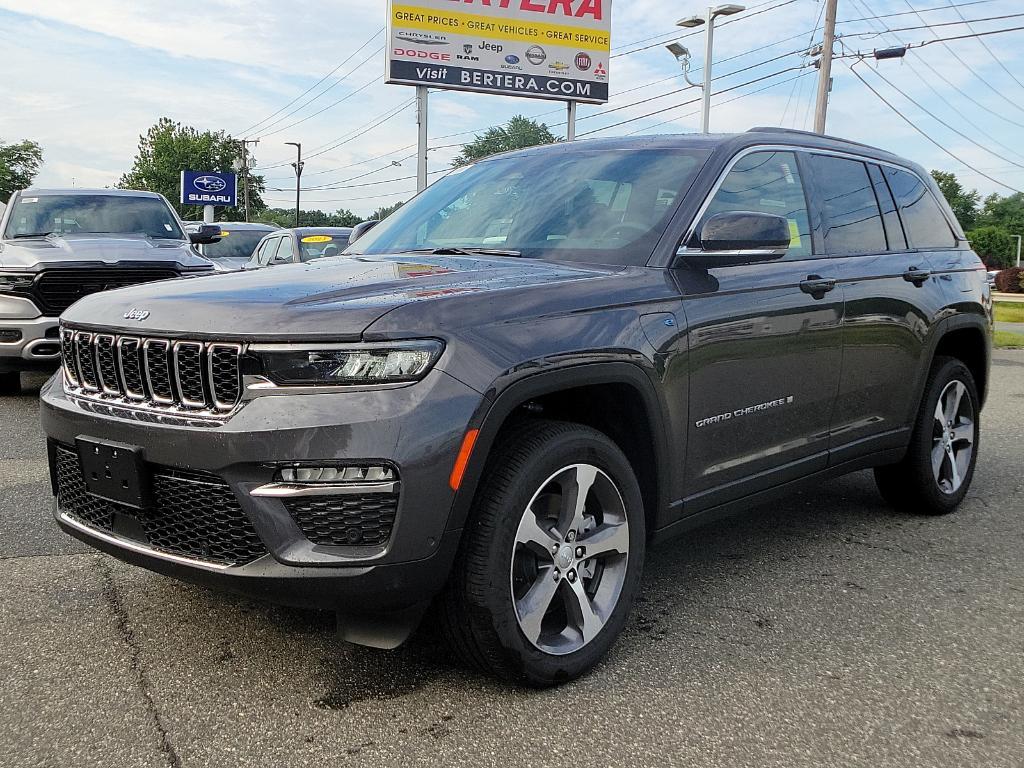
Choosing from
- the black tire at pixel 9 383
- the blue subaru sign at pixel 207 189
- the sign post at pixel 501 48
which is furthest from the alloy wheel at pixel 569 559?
the blue subaru sign at pixel 207 189

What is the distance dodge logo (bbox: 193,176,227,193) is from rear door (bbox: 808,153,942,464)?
55901mm

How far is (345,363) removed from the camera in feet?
8.66

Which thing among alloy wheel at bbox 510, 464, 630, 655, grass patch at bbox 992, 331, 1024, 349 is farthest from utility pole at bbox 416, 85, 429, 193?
Result: alloy wheel at bbox 510, 464, 630, 655

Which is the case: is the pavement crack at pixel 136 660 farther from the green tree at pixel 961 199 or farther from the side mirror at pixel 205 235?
the green tree at pixel 961 199

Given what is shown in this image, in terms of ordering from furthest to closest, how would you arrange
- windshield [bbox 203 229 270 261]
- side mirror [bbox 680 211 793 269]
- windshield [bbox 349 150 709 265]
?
windshield [bbox 203 229 270 261] → windshield [bbox 349 150 709 265] → side mirror [bbox 680 211 793 269]

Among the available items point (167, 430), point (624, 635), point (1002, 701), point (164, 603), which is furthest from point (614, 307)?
point (164, 603)

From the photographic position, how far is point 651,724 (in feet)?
9.26

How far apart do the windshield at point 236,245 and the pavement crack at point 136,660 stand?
14.5 m

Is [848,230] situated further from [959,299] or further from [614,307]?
[614,307]

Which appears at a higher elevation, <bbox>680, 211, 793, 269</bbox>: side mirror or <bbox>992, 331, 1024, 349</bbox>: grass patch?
<bbox>680, 211, 793, 269</bbox>: side mirror

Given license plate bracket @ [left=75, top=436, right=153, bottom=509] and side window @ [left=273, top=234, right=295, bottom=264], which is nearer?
license plate bracket @ [left=75, top=436, right=153, bottom=509]

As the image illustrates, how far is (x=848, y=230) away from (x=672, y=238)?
1.32 metres

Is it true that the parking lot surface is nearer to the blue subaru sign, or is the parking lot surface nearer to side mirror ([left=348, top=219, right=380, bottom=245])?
side mirror ([left=348, top=219, right=380, bottom=245])

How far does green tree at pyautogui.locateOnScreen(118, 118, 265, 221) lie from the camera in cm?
7256
